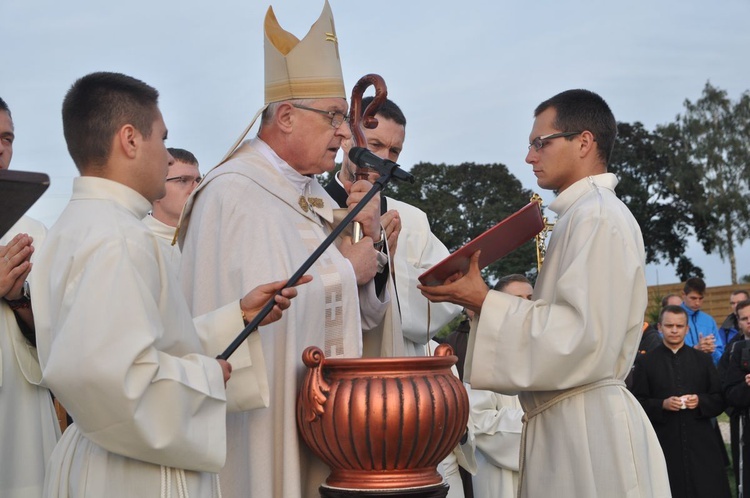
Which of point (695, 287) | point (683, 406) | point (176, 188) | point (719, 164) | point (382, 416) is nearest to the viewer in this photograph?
point (382, 416)

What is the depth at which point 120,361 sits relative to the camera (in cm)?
321

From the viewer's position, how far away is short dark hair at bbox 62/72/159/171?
370cm

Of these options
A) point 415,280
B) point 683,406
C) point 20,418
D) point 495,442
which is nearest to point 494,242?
point 415,280

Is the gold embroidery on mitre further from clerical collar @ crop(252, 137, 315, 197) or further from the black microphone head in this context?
the black microphone head

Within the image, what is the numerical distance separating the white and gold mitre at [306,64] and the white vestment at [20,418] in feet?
5.31

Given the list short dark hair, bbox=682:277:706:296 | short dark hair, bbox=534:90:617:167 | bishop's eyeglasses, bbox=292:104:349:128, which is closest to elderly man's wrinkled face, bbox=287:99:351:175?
bishop's eyeglasses, bbox=292:104:349:128

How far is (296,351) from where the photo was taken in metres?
4.33

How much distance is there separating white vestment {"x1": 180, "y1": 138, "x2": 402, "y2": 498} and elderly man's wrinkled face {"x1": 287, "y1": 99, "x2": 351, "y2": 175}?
0.29 feet

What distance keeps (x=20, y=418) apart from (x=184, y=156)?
2.34 meters

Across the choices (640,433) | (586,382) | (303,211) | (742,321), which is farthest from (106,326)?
(742,321)

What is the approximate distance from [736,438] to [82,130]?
865 centimetres

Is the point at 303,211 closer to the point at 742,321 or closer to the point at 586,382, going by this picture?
the point at 586,382

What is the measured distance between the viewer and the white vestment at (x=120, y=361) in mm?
3227

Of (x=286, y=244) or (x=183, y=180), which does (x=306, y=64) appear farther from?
(x=183, y=180)
